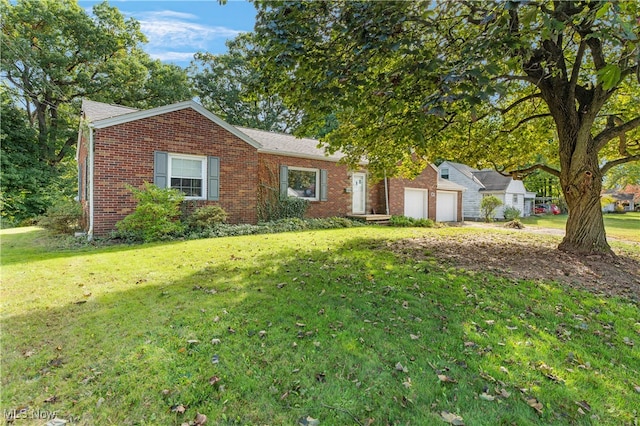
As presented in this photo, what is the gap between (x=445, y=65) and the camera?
4.43 m

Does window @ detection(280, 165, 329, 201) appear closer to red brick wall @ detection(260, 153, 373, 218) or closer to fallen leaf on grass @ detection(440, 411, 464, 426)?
red brick wall @ detection(260, 153, 373, 218)

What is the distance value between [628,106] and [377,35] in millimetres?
9290

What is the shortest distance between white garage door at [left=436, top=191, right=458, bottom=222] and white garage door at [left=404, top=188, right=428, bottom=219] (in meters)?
1.68

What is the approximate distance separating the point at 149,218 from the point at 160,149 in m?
2.51

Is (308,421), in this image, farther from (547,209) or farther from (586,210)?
(547,209)

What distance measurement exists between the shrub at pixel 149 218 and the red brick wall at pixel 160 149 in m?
0.67

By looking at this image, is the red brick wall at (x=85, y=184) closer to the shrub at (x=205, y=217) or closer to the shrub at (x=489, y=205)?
the shrub at (x=205, y=217)

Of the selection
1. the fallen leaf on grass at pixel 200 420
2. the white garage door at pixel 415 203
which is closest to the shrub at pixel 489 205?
the white garage door at pixel 415 203

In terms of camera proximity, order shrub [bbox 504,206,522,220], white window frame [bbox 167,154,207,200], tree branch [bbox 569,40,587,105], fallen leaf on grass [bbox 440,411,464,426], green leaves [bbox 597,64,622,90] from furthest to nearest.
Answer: shrub [bbox 504,206,522,220] < white window frame [bbox 167,154,207,200] < tree branch [bbox 569,40,587,105] < fallen leaf on grass [bbox 440,411,464,426] < green leaves [bbox 597,64,622,90]

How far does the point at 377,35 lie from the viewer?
13.6 ft

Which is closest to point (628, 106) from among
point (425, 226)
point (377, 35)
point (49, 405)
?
point (425, 226)

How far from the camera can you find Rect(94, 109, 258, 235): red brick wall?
8992mm

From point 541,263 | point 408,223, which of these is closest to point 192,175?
point 408,223

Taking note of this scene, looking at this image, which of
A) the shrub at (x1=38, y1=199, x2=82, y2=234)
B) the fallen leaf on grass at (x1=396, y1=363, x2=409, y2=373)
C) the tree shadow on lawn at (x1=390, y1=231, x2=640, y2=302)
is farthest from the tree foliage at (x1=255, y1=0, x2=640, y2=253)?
the shrub at (x1=38, y1=199, x2=82, y2=234)
